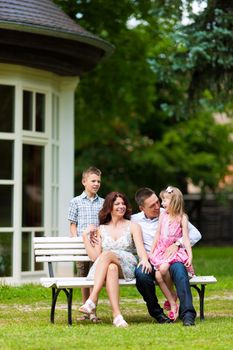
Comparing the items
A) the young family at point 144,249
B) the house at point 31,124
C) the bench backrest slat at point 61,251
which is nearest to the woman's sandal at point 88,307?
the young family at point 144,249

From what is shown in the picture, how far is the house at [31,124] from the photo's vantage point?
46.8ft

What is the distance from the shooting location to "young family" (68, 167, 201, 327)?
9672 mm

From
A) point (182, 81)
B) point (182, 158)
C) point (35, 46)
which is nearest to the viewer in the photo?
point (35, 46)

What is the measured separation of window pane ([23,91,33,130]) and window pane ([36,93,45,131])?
0.48 ft

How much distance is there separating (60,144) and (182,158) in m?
17.7

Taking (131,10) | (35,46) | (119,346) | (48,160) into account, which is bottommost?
(119,346)

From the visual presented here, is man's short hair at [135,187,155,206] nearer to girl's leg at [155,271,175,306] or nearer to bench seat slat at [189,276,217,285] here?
girl's leg at [155,271,175,306]

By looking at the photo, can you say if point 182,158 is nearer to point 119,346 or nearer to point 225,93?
point 225,93

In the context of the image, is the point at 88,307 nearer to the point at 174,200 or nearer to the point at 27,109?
the point at 174,200

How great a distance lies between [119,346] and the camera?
320 inches

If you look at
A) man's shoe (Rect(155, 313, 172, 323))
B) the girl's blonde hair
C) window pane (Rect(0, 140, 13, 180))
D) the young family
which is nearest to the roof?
window pane (Rect(0, 140, 13, 180))

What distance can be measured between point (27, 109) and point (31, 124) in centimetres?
23

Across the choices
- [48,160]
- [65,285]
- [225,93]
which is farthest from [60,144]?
[65,285]

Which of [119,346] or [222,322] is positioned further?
[222,322]
